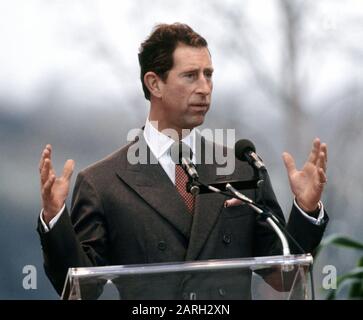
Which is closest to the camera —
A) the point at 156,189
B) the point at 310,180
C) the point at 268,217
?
the point at 268,217

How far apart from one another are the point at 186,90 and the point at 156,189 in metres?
0.30

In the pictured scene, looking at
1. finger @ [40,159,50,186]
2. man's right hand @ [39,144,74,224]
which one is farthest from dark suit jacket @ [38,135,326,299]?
finger @ [40,159,50,186]

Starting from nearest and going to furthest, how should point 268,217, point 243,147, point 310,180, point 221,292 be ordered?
point 221,292
point 268,217
point 243,147
point 310,180

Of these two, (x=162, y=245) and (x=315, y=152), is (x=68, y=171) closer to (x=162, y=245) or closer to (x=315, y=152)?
(x=162, y=245)

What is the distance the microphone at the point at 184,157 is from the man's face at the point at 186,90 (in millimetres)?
70

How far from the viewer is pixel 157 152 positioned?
10.7 feet

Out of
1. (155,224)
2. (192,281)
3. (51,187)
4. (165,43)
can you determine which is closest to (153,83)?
(165,43)

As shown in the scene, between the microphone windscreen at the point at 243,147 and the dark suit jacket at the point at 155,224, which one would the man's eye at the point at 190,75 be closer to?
the dark suit jacket at the point at 155,224

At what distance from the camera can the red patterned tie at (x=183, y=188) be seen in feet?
10.4

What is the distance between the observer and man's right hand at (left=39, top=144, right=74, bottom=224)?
2.76 metres

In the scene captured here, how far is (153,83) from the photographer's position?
3352 millimetres

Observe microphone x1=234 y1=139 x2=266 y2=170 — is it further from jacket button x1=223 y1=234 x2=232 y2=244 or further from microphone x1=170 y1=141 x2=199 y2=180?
jacket button x1=223 y1=234 x2=232 y2=244

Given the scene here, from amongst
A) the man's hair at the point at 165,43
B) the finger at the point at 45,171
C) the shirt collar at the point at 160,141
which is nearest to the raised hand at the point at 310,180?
the shirt collar at the point at 160,141

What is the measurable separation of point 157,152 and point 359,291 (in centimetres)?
73
